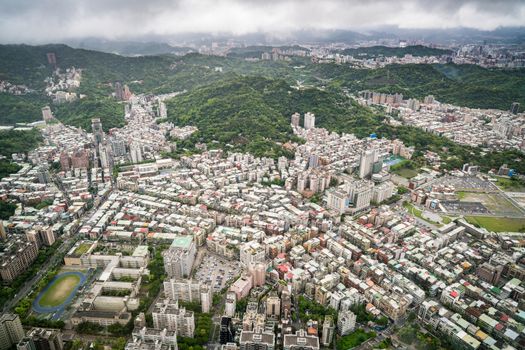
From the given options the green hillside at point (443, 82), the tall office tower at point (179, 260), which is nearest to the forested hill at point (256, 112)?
the green hillside at point (443, 82)

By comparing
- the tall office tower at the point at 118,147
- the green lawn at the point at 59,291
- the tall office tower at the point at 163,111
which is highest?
the tall office tower at the point at 163,111

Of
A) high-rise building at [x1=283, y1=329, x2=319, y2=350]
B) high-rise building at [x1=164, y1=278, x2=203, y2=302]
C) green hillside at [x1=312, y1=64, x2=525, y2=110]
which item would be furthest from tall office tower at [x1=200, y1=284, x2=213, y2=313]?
green hillside at [x1=312, y1=64, x2=525, y2=110]

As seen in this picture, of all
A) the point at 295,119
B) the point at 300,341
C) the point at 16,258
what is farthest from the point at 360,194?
the point at 16,258

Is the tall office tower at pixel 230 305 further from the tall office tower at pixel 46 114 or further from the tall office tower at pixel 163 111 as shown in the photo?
the tall office tower at pixel 46 114

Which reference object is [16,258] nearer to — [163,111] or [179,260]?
[179,260]

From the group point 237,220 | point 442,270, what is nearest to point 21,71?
point 237,220
